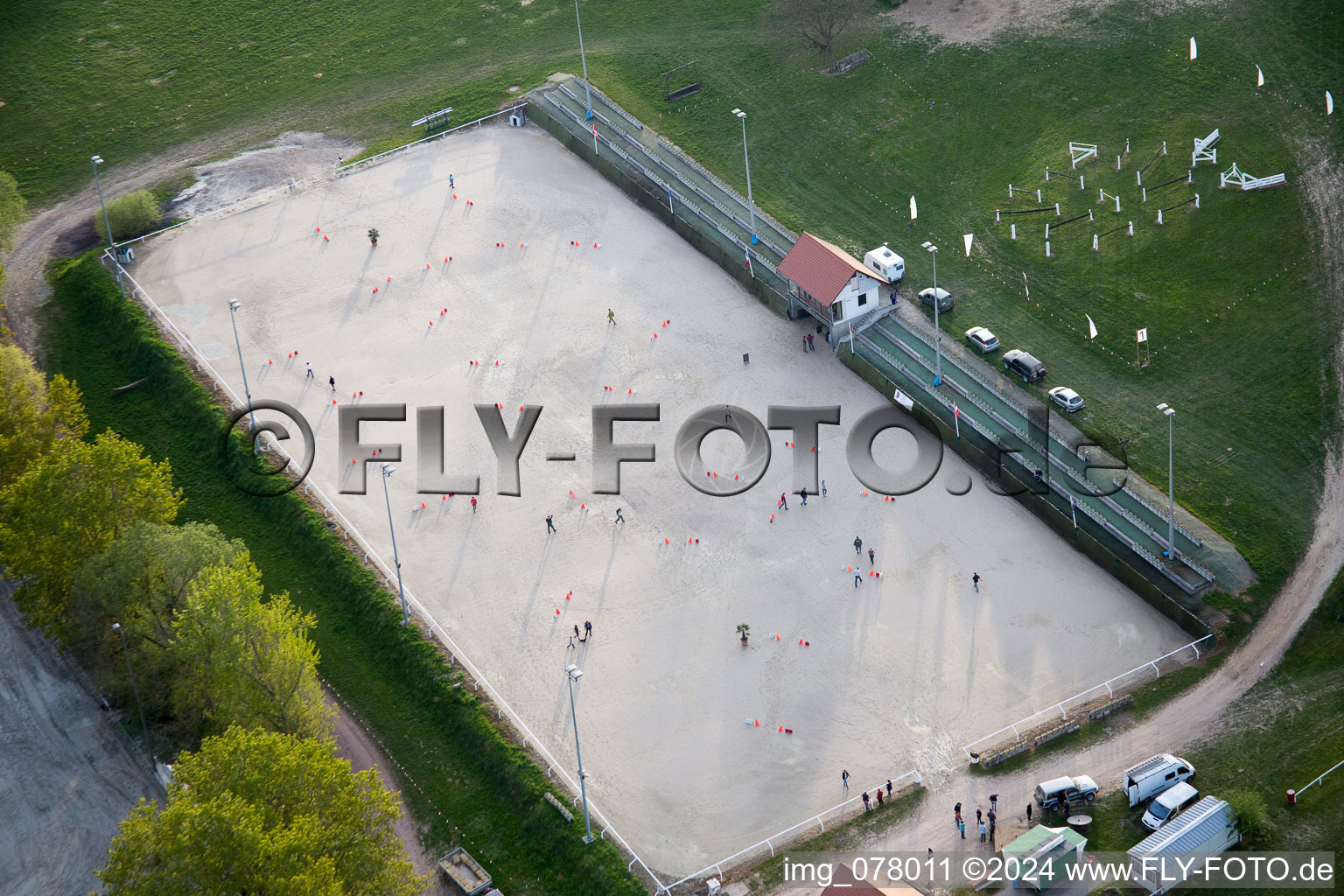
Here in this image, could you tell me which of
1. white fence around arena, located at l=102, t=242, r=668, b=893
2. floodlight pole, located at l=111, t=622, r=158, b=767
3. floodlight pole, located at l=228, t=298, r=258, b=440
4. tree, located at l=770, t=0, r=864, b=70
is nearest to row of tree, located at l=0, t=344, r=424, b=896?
floodlight pole, located at l=111, t=622, r=158, b=767

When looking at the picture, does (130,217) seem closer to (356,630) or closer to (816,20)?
(356,630)

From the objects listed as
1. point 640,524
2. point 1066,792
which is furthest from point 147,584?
point 1066,792

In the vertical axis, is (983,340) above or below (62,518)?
below

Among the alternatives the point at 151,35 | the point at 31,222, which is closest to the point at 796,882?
the point at 31,222

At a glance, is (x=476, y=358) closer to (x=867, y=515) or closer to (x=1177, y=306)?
(x=867, y=515)

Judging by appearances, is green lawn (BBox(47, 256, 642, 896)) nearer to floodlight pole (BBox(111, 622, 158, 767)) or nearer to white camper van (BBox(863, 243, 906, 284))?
floodlight pole (BBox(111, 622, 158, 767))

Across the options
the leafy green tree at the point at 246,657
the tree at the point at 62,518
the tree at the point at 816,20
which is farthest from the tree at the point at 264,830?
the tree at the point at 816,20

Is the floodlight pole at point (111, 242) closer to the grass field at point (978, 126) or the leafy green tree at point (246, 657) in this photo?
the grass field at point (978, 126)
